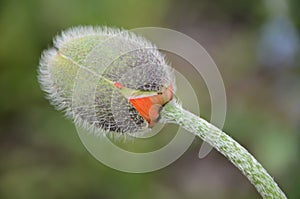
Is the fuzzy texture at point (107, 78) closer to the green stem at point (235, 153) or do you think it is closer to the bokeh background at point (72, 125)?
the green stem at point (235, 153)

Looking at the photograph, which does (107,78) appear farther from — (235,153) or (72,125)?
(72,125)

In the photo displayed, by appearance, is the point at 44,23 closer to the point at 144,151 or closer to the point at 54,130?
the point at 54,130

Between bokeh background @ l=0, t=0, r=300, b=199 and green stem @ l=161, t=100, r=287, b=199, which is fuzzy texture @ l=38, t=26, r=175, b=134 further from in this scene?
bokeh background @ l=0, t=0, r=300, b=199

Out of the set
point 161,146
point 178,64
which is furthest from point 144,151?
point 178,64

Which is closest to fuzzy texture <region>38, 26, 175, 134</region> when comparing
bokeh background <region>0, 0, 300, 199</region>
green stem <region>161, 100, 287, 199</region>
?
green stem <region>161, 100, 287, 199</region>

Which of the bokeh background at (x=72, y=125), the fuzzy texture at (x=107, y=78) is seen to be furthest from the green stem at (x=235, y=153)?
the bokeh background at (x=72, y=125)
